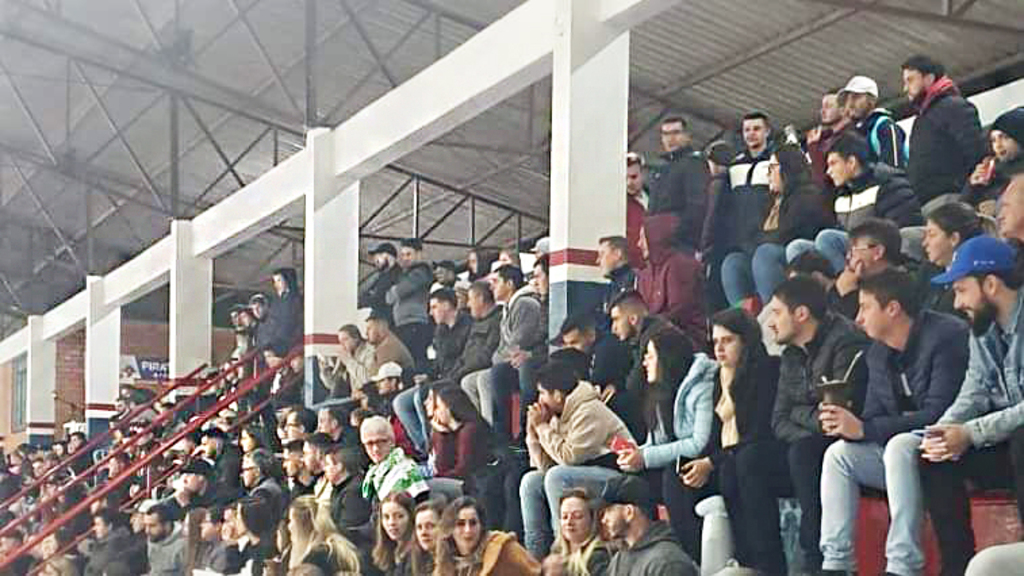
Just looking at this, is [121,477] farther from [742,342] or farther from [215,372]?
[742,342]

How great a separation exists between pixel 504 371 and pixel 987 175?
3093mm

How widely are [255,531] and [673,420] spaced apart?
4.62 metres

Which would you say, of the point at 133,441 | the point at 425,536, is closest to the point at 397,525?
the point at 425,536

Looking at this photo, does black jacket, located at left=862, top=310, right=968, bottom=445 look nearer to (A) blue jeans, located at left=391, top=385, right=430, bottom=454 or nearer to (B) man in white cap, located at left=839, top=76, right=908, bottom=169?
(B) man in white cap, located at left=839, top=76, right=908, bottom=169

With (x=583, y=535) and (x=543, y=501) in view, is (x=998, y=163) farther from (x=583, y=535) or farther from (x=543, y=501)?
(x=543, y=501)

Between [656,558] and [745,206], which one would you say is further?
[745,206]

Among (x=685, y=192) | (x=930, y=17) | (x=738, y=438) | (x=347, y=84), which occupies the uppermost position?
(x=347, y=84)

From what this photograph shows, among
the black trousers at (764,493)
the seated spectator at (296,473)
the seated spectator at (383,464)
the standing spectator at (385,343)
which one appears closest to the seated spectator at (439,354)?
the seated spectator at (383,464)

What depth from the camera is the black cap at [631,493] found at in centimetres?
539

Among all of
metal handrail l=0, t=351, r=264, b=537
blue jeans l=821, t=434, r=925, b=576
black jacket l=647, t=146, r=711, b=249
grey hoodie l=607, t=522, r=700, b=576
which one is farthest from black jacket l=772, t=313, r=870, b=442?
metal handrail l=0, t=351, r=264, b=537

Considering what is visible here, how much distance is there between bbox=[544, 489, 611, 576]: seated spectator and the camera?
5.63 meters

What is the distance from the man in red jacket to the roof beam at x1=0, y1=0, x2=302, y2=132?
995 centimetres

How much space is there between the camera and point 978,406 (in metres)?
4.04

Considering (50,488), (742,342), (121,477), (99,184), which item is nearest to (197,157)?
(99,184)
